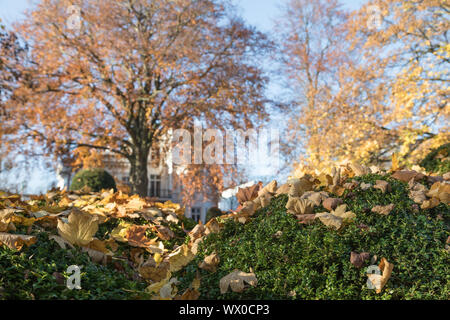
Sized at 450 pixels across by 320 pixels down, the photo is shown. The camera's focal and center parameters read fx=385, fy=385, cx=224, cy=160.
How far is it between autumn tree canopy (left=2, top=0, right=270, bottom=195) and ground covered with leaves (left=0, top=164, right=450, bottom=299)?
25.4ft

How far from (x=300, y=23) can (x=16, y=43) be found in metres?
12.8

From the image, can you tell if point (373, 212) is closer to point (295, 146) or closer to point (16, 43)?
point (16, 43)

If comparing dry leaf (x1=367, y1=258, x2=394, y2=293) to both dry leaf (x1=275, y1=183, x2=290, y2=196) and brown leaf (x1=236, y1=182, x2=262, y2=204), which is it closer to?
dry leaf (x1=275, y1=183, x2=290, y2=196)

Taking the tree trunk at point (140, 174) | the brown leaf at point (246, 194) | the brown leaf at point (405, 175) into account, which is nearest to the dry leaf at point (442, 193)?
the brown leaf at point (405, 175)

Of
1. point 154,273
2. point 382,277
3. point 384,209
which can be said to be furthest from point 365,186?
point 154,273

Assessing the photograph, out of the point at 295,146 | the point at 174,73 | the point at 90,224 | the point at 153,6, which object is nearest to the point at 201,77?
the point at 174,73

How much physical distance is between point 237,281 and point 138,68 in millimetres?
10193

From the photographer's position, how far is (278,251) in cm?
188

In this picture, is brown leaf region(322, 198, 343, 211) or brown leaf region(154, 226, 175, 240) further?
brown leaf region(154, 226, 175, 240)

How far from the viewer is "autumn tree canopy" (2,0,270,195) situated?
33.5ft

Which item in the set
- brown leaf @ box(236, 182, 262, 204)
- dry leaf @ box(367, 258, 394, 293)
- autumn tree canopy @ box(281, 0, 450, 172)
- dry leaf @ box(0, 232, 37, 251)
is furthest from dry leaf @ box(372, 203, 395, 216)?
autumn tree canopy @ box(281, 0, 450, 172)

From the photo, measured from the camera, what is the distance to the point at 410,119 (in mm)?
8328

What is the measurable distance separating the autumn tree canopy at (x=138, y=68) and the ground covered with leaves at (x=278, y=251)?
7.73 meters
